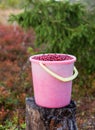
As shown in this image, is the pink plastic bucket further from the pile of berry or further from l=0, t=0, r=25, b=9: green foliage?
l=0, t=0, r=25, b=9: green foliage

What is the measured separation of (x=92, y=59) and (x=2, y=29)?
4228mm

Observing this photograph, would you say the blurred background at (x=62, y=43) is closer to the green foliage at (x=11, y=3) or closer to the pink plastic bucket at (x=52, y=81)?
the pink plastic bucket at (x=52, y=81)

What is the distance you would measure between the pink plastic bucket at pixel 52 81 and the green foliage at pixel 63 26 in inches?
72.7

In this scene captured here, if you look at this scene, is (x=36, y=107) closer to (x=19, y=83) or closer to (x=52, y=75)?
(x=52, y=75)

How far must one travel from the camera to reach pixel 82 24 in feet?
15.2

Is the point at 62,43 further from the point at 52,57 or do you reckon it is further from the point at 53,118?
the point at 53,118

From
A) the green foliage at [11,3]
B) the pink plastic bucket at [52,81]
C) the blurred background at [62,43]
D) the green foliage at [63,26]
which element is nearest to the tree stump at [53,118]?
the pink plastic bucket at [52,81]

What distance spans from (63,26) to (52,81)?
2.11 meters

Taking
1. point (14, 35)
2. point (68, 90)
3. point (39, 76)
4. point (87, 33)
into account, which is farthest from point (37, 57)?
point (14, 35)

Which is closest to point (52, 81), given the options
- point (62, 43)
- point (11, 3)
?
point (62, 43)

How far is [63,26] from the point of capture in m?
4.69

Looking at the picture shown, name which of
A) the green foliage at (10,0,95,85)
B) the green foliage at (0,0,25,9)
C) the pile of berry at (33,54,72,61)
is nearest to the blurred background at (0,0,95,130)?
the green foliage at (10,0,95,85)

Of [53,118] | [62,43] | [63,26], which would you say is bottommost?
[53,118]

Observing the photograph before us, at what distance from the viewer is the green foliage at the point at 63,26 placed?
15.3 ft
